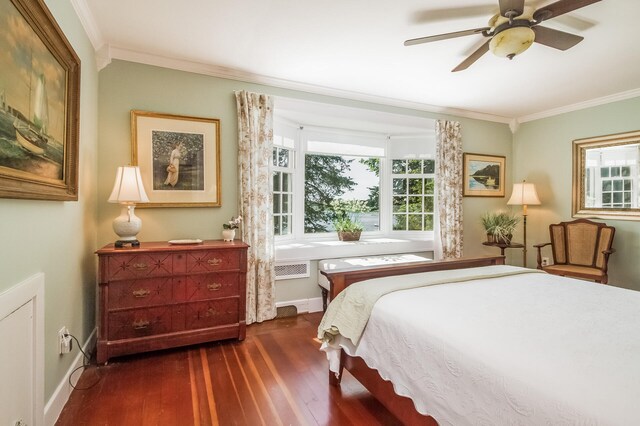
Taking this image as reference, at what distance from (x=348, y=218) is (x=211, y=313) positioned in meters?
2.29

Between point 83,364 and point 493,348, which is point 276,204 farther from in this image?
point 493,348

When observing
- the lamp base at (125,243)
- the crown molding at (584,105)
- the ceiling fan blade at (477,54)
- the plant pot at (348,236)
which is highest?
the crown molding at (584,105)

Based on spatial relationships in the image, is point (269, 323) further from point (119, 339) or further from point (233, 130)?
point (233, 130)

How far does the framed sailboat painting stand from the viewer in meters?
1.19

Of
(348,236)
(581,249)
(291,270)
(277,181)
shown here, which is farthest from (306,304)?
(581,249)

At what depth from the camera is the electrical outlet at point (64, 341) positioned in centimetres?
184

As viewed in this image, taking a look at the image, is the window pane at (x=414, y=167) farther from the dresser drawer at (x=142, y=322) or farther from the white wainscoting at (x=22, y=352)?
the white wainscoting at (x=22, y=352)

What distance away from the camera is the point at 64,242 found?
193cm

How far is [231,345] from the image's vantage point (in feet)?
8.80

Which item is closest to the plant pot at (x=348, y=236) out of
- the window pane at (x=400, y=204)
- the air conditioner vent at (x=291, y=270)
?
the air conditioner vent at (x=291, y=270)

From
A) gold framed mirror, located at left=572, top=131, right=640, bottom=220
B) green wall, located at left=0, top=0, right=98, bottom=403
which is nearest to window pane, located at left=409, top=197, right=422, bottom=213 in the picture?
gold framed mirror, located at left=572, top=131, right=640, bottom=220

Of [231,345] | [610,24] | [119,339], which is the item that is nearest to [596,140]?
[610,24]

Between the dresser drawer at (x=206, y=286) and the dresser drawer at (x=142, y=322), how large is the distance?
14 cm

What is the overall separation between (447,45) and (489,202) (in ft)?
9.14
